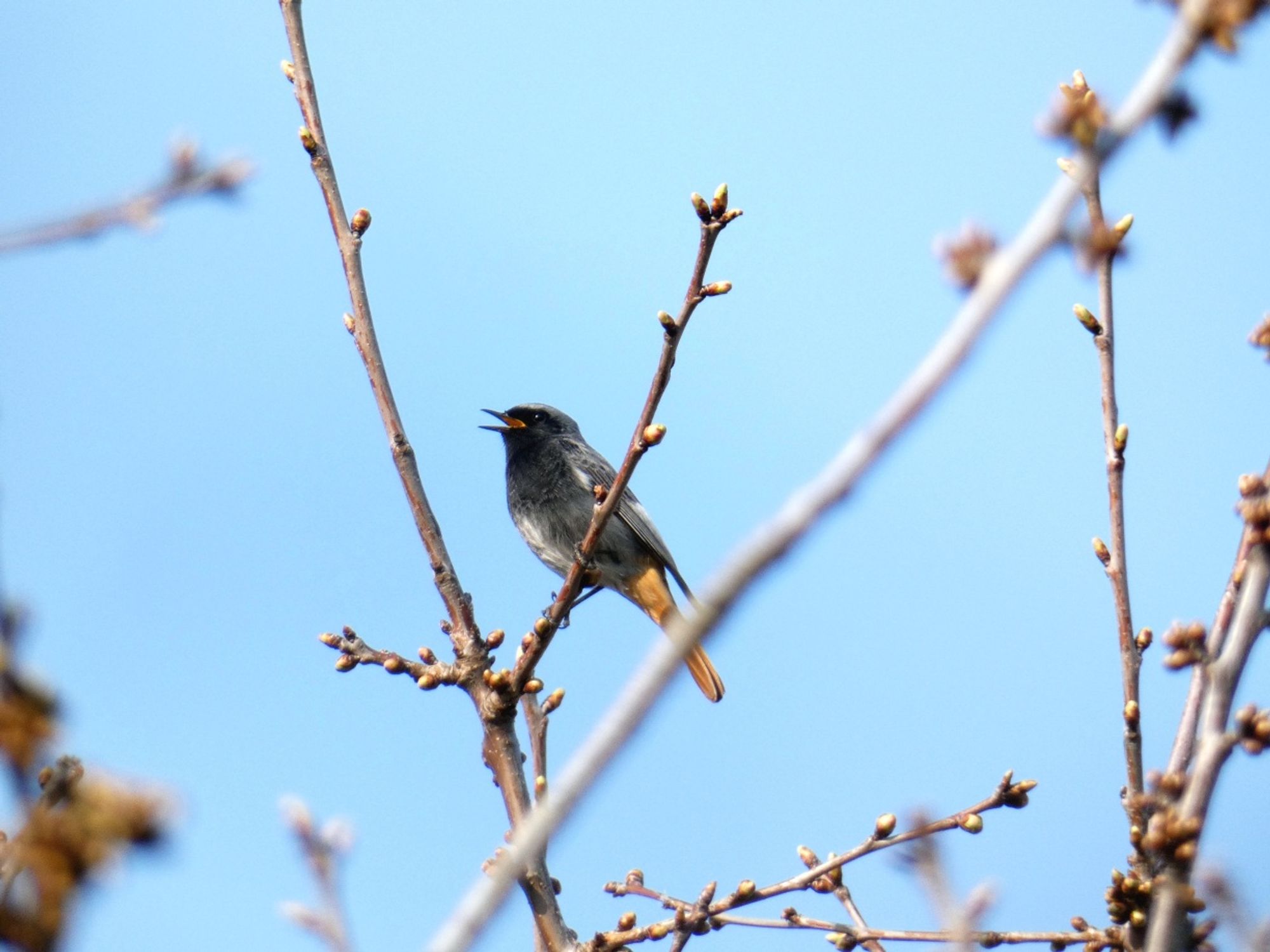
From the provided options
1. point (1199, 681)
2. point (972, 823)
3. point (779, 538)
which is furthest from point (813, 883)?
point (779, 538)

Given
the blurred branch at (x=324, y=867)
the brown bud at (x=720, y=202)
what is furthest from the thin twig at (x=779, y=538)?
the brown bud at (x=720, y=202)

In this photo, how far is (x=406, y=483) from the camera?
3846 mm

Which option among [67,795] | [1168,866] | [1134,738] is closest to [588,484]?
→ [1134,738]

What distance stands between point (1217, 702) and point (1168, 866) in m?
0.30

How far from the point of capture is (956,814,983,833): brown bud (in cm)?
358

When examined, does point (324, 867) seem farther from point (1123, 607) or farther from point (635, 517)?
point (635, 517)

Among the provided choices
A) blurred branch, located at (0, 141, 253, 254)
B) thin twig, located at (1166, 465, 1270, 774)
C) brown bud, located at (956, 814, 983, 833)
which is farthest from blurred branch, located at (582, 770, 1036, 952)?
blurred branch, located at (0, 141, 253, 254)

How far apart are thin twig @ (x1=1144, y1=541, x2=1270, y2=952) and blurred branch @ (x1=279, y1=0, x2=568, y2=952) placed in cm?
191

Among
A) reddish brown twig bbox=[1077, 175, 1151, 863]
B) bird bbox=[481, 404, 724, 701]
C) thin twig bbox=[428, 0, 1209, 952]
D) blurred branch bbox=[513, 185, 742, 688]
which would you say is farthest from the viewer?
bird bbox=[481, 404, 724, 701]

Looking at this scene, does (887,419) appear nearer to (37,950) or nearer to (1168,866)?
(37,950)

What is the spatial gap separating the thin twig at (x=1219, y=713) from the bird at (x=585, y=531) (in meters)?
6.08

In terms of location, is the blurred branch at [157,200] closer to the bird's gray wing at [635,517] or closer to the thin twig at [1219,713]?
the thin twig at [1219,713]

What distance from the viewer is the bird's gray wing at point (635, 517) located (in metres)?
8.59

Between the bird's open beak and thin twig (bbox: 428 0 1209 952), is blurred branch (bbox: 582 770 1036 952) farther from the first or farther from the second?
the bird's open beak
